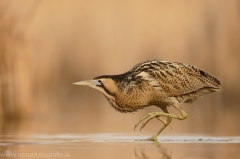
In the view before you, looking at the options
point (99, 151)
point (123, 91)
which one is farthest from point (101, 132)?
point (99, 151)

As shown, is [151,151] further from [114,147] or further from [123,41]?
[123,41]

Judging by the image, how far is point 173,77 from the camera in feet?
32.4

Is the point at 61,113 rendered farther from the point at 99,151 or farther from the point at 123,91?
the point at 99,151

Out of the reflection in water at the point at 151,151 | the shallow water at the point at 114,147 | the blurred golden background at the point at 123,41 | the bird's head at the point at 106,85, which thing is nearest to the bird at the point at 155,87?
the bird's head at the point at 106,85

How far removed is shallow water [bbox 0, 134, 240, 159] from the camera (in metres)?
7.53

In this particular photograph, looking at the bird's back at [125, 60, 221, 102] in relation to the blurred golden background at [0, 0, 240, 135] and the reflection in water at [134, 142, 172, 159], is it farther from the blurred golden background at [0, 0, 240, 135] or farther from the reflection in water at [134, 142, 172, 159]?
the blurred golden background at [0, 0, 240, 135]

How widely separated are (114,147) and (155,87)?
4.67ft

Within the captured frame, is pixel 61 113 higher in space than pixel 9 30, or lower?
lower

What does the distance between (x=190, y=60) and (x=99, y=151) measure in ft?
23.2

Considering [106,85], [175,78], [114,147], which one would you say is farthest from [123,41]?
[114,147]

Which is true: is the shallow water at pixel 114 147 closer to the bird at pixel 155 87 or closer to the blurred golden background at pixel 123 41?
the bird at pixel 155 87

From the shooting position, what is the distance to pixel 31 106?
43.0 ft

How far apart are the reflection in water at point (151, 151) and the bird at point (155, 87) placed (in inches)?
24.9

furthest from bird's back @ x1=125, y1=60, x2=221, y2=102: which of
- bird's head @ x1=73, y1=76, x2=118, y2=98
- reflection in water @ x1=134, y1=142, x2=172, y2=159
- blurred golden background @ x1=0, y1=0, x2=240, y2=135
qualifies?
blurred golden background @ x1=0, y1=0, x2=240, y2=135
